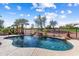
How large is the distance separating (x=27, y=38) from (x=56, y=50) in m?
0.51

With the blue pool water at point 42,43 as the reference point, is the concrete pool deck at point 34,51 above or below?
below

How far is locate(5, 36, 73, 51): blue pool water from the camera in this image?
8.61 feet

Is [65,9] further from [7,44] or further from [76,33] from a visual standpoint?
[7,44]

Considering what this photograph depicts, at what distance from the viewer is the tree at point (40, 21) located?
2.63 metres

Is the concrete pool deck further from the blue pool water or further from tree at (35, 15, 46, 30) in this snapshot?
tree at (35, 15, 46, 30)

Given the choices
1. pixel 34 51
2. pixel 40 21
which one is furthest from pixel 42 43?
pixel 40 21

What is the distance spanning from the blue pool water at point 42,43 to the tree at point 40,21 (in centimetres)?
20

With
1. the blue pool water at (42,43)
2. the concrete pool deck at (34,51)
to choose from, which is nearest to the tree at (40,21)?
the blue pool water at (42,43)

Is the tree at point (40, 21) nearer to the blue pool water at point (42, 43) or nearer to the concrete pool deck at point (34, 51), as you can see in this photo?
the blue pool water at point (42, 43)

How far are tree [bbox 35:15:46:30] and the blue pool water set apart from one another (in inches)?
7.8

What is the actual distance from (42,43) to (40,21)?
1.18 feet

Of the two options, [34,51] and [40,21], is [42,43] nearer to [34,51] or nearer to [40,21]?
[34,51]

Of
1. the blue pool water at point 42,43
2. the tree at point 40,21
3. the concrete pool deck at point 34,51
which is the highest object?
the tree at point 40,21

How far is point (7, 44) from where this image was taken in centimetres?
266
